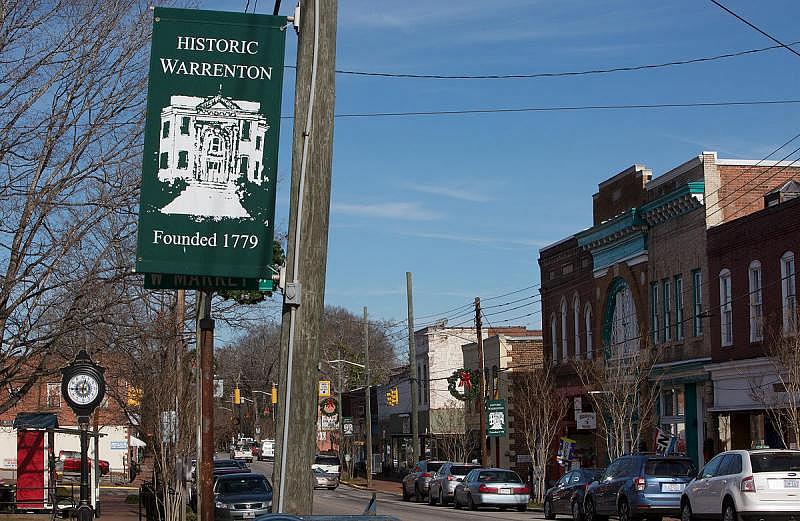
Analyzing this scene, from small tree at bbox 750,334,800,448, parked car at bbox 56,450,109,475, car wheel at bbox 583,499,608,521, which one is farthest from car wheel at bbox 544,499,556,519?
parked car at bbox 56,450,109,475

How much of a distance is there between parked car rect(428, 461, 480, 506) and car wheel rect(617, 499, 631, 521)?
1602cm

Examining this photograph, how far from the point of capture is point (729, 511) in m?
21.4

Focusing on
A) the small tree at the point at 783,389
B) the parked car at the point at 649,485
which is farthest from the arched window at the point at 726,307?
the parked car at the point at 649,485

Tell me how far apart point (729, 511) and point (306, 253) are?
15520mm

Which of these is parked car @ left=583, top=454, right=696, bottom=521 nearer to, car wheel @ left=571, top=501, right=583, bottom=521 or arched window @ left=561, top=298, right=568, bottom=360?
car wheel @ left=571, top=501, right=583, bottom=521

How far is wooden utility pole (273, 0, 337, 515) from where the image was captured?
8117 millimetres

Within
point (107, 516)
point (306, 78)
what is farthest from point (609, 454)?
point (306, 78)

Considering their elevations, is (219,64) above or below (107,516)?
above

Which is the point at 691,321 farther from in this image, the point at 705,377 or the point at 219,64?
the point at 219,64

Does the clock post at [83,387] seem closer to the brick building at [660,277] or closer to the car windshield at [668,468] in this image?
the car windshield at [668,468]

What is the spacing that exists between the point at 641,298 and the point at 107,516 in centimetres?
2045

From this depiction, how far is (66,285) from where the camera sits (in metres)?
17.3

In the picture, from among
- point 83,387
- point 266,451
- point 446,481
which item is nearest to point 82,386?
point 83,387

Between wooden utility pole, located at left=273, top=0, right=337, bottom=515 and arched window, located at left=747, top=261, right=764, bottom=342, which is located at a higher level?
arched window, located at left=747, top=261, right=764, bottom=342
